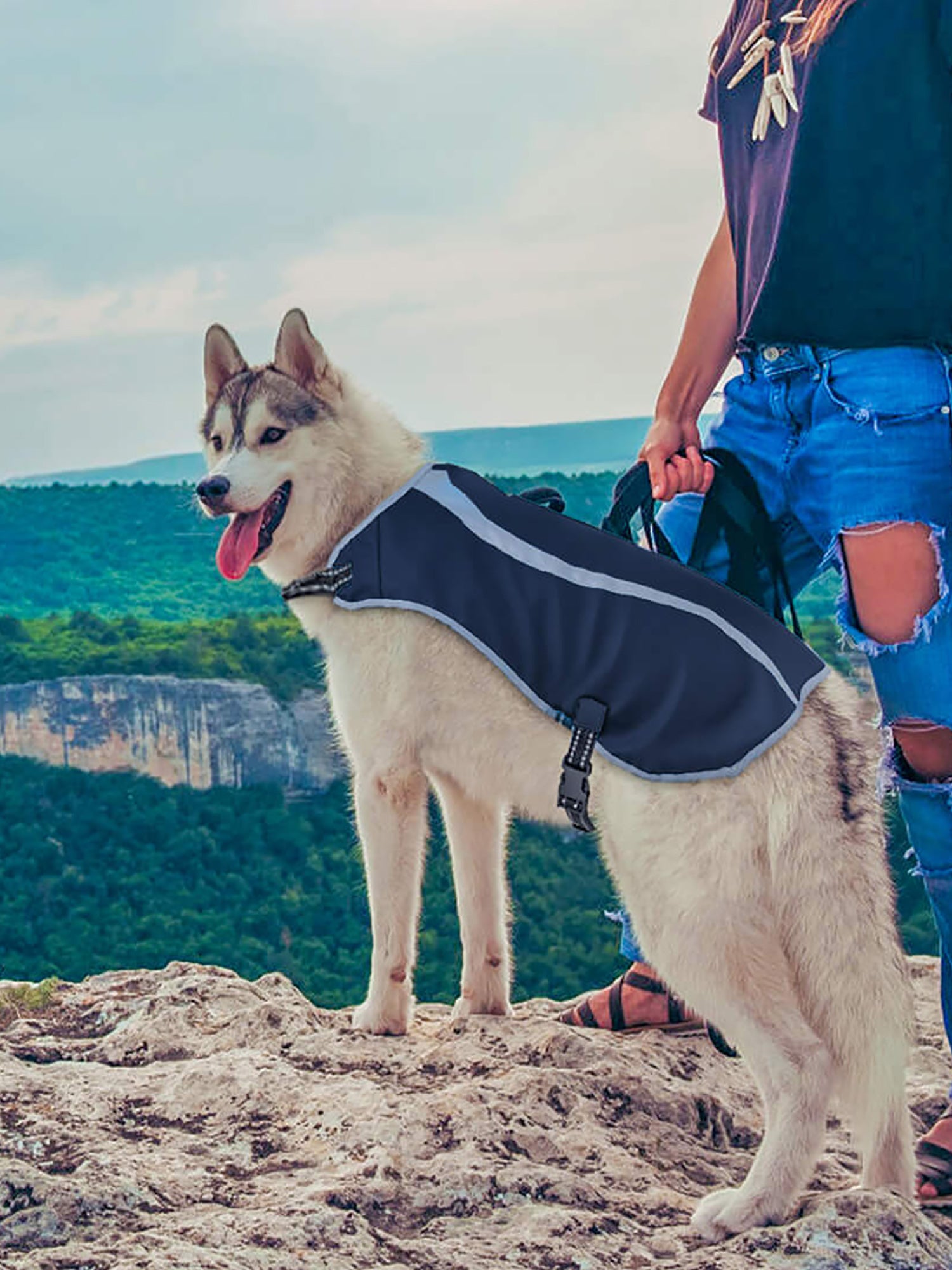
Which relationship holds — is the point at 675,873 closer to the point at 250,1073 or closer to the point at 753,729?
the point at 753,729

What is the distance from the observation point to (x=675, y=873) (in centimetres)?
361

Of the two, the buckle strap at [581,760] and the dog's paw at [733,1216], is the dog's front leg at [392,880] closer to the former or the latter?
the buckle strap at [581,760]

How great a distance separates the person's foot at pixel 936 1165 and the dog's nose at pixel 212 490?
2742 mm

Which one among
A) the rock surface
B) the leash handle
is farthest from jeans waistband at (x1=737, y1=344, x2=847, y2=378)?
the rock surface

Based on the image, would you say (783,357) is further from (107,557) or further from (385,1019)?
(107,557)

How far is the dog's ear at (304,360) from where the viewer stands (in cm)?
496

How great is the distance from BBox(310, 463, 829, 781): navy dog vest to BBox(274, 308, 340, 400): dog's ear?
2.45 ft

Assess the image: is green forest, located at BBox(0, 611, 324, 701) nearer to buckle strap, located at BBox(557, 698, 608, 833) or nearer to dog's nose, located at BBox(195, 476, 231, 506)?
dog's nose, located at BBox(195, 476, 231, 506)

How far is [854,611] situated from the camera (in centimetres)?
385

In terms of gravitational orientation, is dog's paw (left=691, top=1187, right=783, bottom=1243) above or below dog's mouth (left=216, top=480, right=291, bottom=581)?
below

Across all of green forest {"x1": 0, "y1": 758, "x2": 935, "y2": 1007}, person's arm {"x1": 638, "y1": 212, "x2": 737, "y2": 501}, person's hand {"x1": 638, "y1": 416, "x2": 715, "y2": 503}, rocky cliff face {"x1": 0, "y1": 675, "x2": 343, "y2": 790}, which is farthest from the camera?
rocky cliff face {"x1": 0, "y1": 675, "x2": 343, "y2": 790}

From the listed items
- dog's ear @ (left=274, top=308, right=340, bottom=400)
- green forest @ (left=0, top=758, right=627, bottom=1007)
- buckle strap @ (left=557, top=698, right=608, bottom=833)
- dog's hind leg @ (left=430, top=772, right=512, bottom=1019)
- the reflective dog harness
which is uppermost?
dog's ear @ (left=274, top=308, right=340, bottom=400)

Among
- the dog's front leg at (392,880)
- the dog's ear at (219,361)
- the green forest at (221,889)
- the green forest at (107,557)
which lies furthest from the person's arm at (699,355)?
the green forest at (107,557)

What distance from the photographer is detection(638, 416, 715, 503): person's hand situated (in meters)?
4.09
